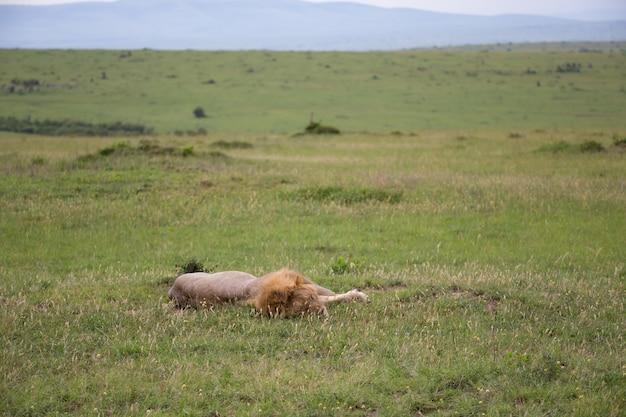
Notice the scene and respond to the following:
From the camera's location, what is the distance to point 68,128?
34.6 metres

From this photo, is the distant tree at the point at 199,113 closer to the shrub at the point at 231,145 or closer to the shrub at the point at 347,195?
the shrub at the point at 231,145

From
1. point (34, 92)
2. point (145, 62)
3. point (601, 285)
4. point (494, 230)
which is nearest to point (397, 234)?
point (494, 230)

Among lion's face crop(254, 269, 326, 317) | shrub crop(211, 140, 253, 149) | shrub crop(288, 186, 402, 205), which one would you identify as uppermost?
lion's face crop(254, 269, 326, 317)

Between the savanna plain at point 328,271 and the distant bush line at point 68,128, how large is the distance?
18.3ft

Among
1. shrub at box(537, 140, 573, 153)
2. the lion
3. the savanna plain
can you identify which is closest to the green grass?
the savanna plain

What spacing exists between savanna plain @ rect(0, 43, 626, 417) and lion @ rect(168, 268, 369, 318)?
16 cm

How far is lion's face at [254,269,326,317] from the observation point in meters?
6.96

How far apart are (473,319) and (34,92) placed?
155ft

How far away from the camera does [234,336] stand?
21.2ft

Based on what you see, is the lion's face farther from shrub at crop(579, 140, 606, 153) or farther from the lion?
shrub at crop(579, 140, 606, 153)

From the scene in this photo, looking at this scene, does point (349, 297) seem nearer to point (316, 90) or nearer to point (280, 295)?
point (280, 295)

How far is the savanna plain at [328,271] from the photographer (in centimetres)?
540

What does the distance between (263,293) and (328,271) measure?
2.58 meters

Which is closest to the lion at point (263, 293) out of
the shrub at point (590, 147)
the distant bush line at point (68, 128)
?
the shrub at point (590, 147)
